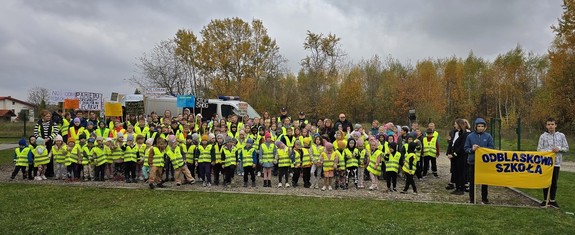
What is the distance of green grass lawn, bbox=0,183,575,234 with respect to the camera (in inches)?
265

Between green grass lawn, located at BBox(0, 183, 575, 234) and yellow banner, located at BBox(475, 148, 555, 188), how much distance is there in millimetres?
766

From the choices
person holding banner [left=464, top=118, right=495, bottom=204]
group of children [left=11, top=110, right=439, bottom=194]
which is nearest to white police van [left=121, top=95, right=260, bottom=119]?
group of children [left=11, top=110, right=439, bottom=194]

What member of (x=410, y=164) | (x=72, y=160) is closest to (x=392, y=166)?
(x=410, y=164)

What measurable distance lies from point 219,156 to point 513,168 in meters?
7.35

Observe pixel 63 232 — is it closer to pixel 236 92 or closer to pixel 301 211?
pixel 301 211

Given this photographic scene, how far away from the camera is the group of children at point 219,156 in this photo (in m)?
10.7

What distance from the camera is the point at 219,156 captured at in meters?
11.0

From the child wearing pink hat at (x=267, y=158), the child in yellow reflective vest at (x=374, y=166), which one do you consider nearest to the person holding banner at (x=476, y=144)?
the child in yellow reflective vest at (x=374, y=166)

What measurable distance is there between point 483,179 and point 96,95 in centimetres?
1574

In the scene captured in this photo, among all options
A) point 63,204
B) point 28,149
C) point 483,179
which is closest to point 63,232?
point 63,204

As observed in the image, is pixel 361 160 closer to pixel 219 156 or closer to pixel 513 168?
pixel 513 168

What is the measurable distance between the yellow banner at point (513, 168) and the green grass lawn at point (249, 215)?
2.51ft

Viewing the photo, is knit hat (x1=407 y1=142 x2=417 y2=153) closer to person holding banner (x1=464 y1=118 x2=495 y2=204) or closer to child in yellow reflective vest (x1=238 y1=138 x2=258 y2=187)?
A: person holding banner (x1=464 y1=118 x2=495 y2=204)

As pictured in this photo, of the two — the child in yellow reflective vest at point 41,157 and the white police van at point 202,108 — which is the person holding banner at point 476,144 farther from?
the white police van at point 202,108
